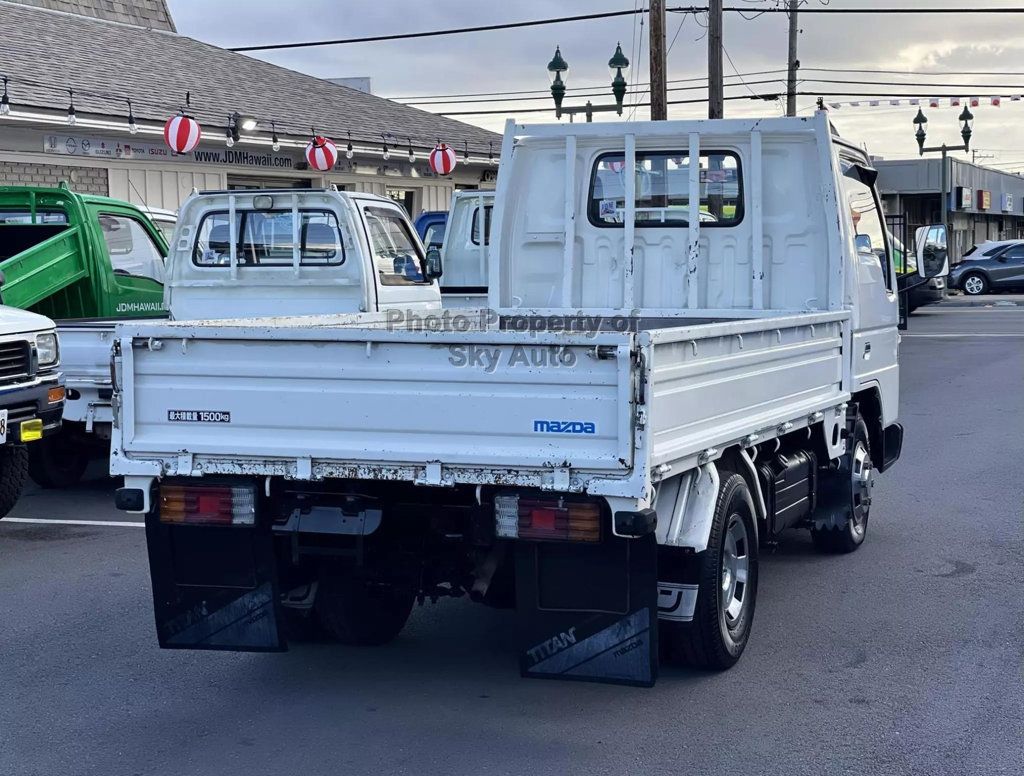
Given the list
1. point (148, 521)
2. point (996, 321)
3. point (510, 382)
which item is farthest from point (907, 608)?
point (996, 321)

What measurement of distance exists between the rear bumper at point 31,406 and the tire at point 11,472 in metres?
0.17

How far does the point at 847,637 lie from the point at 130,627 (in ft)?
11.8

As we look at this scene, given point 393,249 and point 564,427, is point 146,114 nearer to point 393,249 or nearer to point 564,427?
point 393,249

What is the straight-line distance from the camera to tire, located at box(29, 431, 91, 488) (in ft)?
36.4

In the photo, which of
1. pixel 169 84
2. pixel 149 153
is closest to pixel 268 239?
pixel 149 153

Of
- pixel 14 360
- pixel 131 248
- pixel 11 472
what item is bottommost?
pixel 11 472

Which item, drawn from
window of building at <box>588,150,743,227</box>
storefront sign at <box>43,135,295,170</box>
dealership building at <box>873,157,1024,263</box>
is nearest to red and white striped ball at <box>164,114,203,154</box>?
storefront sign at <box>43,135,295,170</box>

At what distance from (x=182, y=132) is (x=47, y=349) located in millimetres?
8974

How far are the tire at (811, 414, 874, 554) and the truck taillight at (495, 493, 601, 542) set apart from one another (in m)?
3.54

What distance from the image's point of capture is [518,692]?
5.84 m

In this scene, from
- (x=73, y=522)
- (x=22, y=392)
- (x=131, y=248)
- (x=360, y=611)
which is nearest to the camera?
(x=360, y=611)

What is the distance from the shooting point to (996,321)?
30.0 meters

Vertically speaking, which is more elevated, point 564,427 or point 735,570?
point 564,427

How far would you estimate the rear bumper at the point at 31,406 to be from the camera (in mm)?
8766
